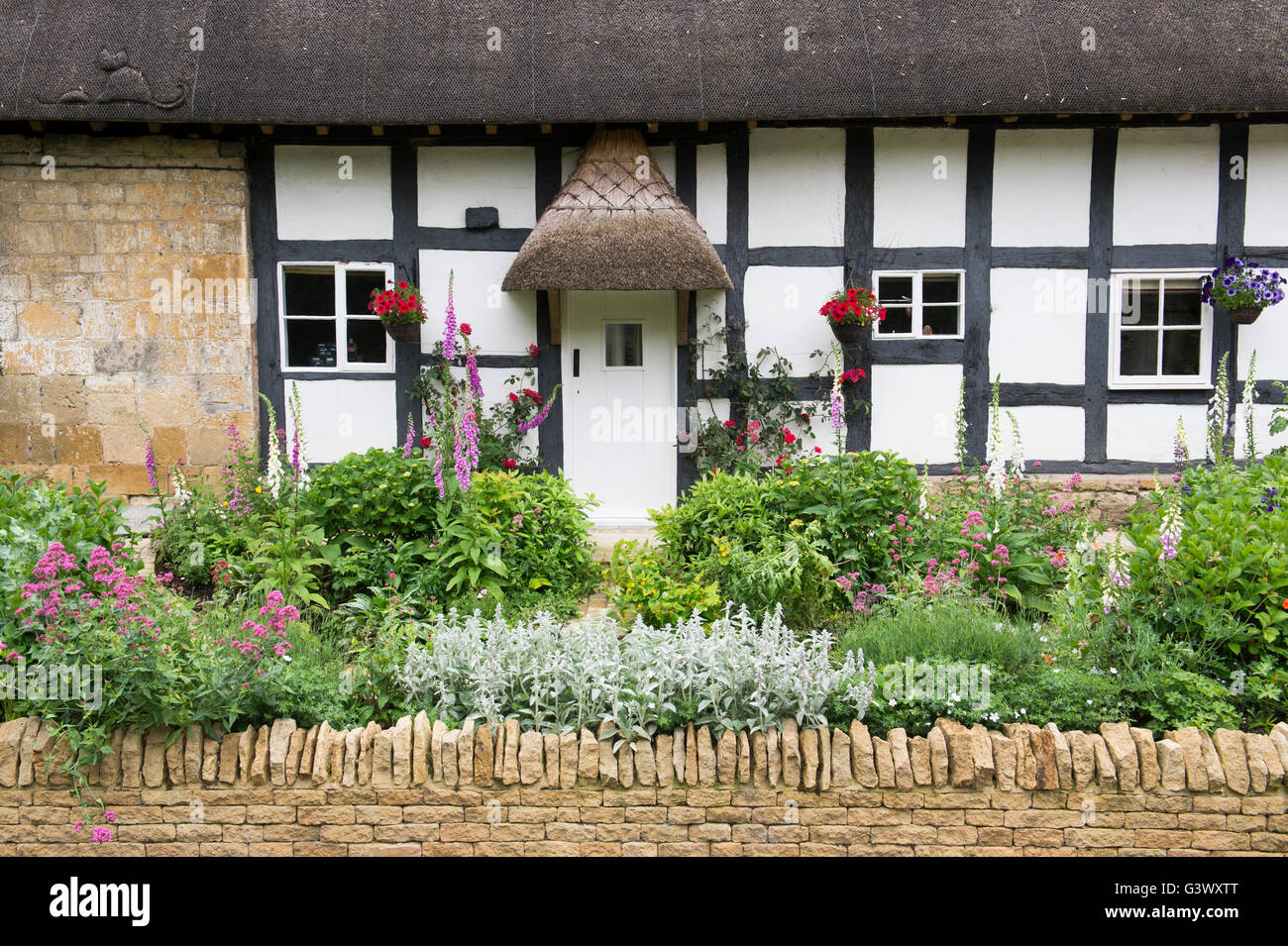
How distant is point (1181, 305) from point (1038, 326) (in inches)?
49.3

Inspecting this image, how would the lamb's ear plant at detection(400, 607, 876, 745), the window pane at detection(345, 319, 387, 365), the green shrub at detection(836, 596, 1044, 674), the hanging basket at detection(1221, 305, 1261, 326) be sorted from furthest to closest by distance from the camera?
the window pane at detection(345, 319, 387, 365) → the hanging basket at detection(1221, 305, 1261, 326) → the green shrub at detection(836, 596, 1044, 674) → the lamb's ear plant at detection(400, 607, 876, 745)

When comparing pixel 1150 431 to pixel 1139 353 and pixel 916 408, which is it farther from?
pixel 916 408

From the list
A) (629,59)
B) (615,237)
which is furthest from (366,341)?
(629,59)

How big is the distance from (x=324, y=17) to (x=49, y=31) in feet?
6.96

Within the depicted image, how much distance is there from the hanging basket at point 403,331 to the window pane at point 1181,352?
6.26 meters

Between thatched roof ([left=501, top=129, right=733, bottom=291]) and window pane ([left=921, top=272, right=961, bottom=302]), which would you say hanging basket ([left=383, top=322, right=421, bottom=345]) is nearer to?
thatched roof ([left=501, top=129, right=733, bottom=291])

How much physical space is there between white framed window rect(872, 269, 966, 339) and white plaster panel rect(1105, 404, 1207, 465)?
1.54 meters

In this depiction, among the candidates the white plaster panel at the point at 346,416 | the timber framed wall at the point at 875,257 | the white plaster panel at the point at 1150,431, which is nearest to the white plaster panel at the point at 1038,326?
the timber framed wall at the point at 875,257

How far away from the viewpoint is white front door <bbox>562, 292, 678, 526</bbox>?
28.6 feet

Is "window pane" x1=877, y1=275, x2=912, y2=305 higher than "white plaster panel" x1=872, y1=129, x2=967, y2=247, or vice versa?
"white plaster panel" x1=872, y1=129, x2=967, y2=247

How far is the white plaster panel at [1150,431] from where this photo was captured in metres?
8.62

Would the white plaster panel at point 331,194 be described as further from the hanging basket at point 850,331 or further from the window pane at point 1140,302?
the window pane at point 1140,302

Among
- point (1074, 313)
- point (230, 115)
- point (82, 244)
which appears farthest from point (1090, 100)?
point (82, 244)

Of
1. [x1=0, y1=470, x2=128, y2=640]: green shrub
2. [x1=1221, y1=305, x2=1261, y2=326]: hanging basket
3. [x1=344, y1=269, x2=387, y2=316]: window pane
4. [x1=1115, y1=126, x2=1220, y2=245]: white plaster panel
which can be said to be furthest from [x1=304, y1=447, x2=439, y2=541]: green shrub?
[x1=1221, y1=305, x2=1261, y2=326]: hanging basket
